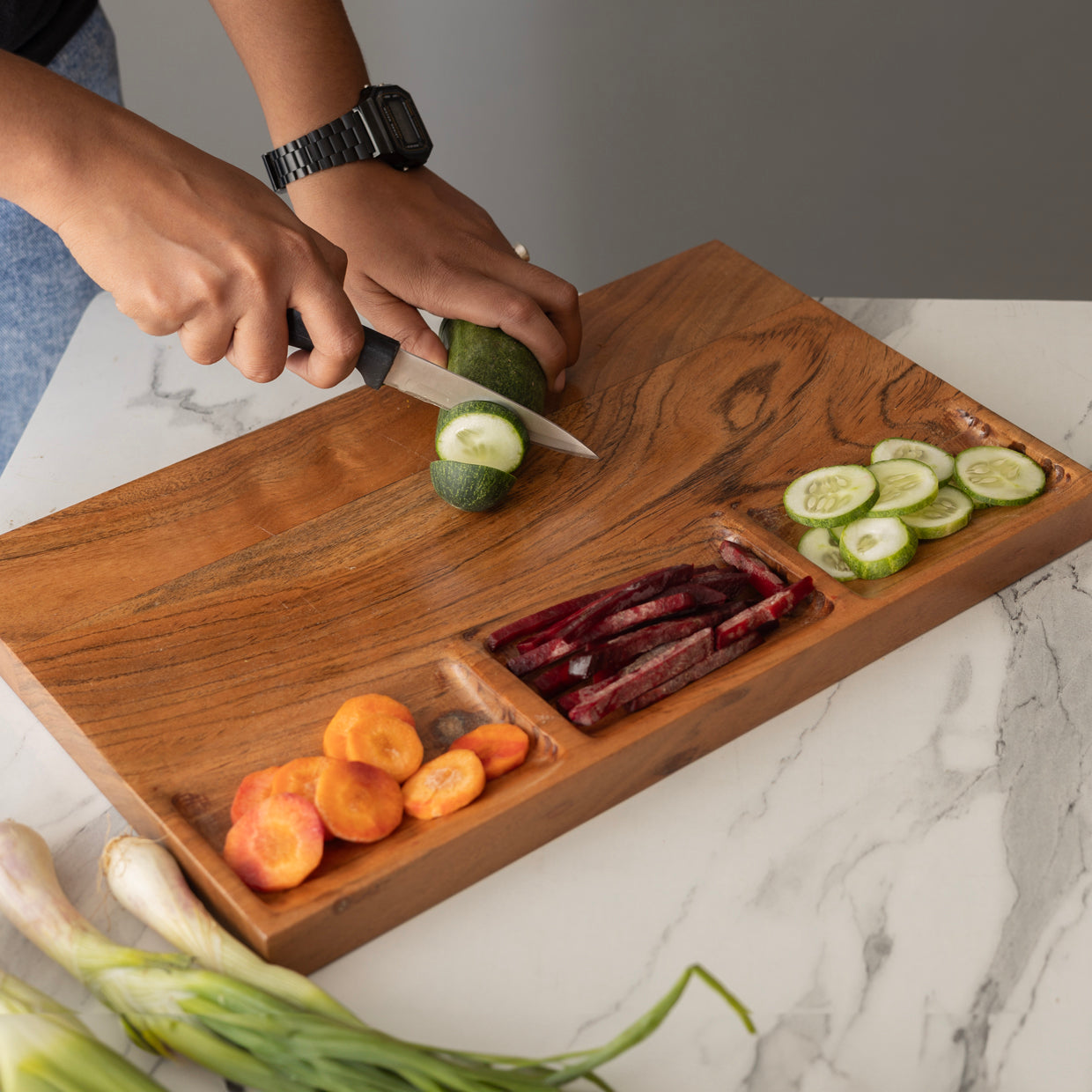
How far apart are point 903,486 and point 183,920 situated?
1530 mm

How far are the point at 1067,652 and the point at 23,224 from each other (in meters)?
2.66

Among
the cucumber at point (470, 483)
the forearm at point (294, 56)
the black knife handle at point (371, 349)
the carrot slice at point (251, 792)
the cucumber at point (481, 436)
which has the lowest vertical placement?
the carrot slice at point (251, 792)

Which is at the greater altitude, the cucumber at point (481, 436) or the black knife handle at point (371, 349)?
the black knife handle at point (371, 349)

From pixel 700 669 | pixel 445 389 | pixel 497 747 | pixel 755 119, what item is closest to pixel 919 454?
pixel 700 669

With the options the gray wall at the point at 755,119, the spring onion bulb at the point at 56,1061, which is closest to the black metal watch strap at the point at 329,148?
the spring onion bulb at the point at 56,1061

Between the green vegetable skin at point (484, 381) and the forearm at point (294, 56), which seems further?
the forearm at point (294, 56)

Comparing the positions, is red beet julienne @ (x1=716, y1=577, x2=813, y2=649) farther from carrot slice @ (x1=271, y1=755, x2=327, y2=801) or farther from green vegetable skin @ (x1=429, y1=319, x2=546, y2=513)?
carrot slice @ (x1=271, y1=755, x2=327, y2=801)

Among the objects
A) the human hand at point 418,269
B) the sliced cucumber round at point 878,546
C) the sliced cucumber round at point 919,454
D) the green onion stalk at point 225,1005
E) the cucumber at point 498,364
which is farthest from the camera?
the human hand at point 418,269

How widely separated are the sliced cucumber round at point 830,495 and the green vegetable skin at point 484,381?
1.92ft

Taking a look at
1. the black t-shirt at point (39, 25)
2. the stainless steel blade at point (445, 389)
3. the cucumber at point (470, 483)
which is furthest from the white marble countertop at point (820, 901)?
the black t-shirt at point (39, 25)

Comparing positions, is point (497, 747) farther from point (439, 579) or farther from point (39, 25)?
point (39, 25)

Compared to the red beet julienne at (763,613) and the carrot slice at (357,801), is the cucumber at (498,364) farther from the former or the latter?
the carrot slice at (357,801)

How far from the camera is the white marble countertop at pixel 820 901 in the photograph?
1.66 meters

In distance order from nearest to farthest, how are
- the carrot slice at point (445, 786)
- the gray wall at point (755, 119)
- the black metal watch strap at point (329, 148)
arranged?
1. the carrot slice at point (445, 786)
2. the black metal watch strap at point (329, 148)
3. the gray wall at point (755, 119)
